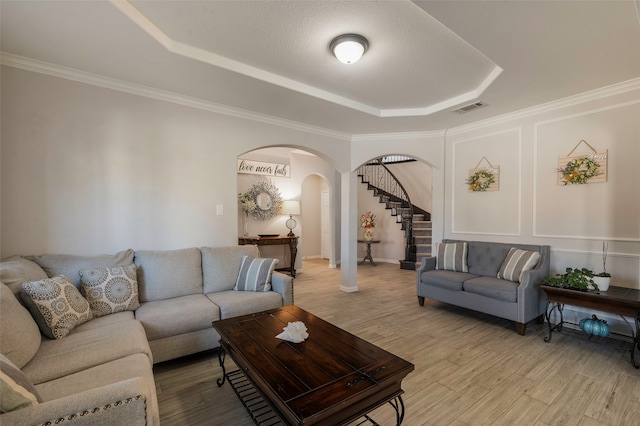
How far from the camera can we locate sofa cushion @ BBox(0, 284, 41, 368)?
4.83 ft

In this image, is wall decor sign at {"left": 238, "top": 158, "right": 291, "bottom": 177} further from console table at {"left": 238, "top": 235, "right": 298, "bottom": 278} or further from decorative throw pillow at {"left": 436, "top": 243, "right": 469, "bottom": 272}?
decorative throw pillow at {"left": 436, "top": 243, "right": 469, "bottom": 272}

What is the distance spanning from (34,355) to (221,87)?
8.64 ft

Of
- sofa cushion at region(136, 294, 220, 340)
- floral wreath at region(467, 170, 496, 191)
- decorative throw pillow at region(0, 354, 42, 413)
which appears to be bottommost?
sofa cushion at region(136, 294, 220, 340)

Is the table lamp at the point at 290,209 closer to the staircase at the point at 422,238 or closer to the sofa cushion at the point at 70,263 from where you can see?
the staircase at the point at 422,238

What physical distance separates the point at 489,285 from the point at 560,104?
237cm

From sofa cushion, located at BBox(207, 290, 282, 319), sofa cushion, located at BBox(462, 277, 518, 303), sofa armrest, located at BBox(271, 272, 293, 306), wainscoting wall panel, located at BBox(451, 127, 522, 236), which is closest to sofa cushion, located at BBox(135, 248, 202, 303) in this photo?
sofa cushion, located at BBox(207, 290, 282, 319)

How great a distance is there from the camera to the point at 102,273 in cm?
248

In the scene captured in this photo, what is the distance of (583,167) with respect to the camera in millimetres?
3305

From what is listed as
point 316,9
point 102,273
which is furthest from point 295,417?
point 316,9

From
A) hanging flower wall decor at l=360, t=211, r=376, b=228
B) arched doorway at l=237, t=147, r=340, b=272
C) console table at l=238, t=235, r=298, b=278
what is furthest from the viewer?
hanging flower wall decor at l=360, t=211, r=376, b=228

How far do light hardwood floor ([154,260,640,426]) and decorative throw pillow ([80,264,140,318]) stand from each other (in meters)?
0.64

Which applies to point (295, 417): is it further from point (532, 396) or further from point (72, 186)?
point (72, 186)

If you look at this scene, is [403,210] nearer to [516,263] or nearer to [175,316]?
[516,263]

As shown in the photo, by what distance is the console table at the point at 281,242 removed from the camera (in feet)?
18.2
